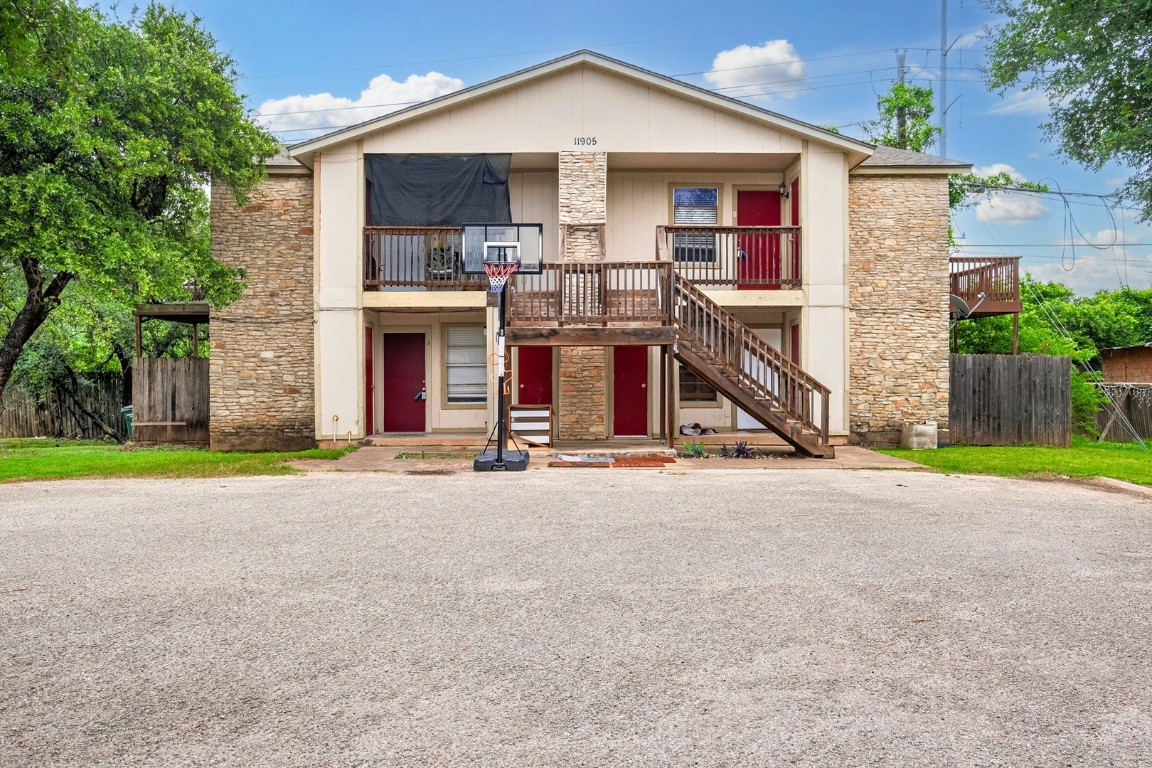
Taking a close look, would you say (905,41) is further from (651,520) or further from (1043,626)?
(1043,626)

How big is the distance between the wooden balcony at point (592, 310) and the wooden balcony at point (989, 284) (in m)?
8.28

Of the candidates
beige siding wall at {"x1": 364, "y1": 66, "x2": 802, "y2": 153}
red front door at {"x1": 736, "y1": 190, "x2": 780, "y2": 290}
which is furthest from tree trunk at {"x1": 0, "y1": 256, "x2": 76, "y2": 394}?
red front door at {"x1": 736, "y1": 190, "x2": 780, "y2": 290}

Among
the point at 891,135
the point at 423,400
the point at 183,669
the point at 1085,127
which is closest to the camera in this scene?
the point at 183,669

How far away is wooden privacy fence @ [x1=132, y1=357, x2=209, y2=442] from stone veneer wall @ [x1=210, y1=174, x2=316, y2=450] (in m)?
1.40

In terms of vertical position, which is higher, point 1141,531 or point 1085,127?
point 1085,127

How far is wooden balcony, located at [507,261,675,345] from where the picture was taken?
44.3 feet

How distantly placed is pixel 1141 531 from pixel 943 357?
897cm

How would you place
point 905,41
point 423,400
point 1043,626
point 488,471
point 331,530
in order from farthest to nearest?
point 905,41
point 423,400
point 488,471
point 331,530
point 1043,626

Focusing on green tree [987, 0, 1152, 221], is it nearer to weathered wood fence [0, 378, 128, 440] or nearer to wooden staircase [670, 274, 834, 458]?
wooden staircase [670, 274, 834, 458]

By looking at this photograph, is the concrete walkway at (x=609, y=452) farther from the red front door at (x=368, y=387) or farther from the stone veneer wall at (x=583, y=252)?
the red front door at (x=368, y=387)

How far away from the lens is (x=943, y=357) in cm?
1561

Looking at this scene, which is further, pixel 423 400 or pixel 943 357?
pixel 423 400

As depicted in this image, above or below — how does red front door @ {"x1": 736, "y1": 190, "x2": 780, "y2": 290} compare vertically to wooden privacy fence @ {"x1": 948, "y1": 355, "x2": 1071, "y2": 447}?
above

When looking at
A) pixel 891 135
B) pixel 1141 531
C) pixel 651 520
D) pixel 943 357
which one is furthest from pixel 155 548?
pixel 891 135
